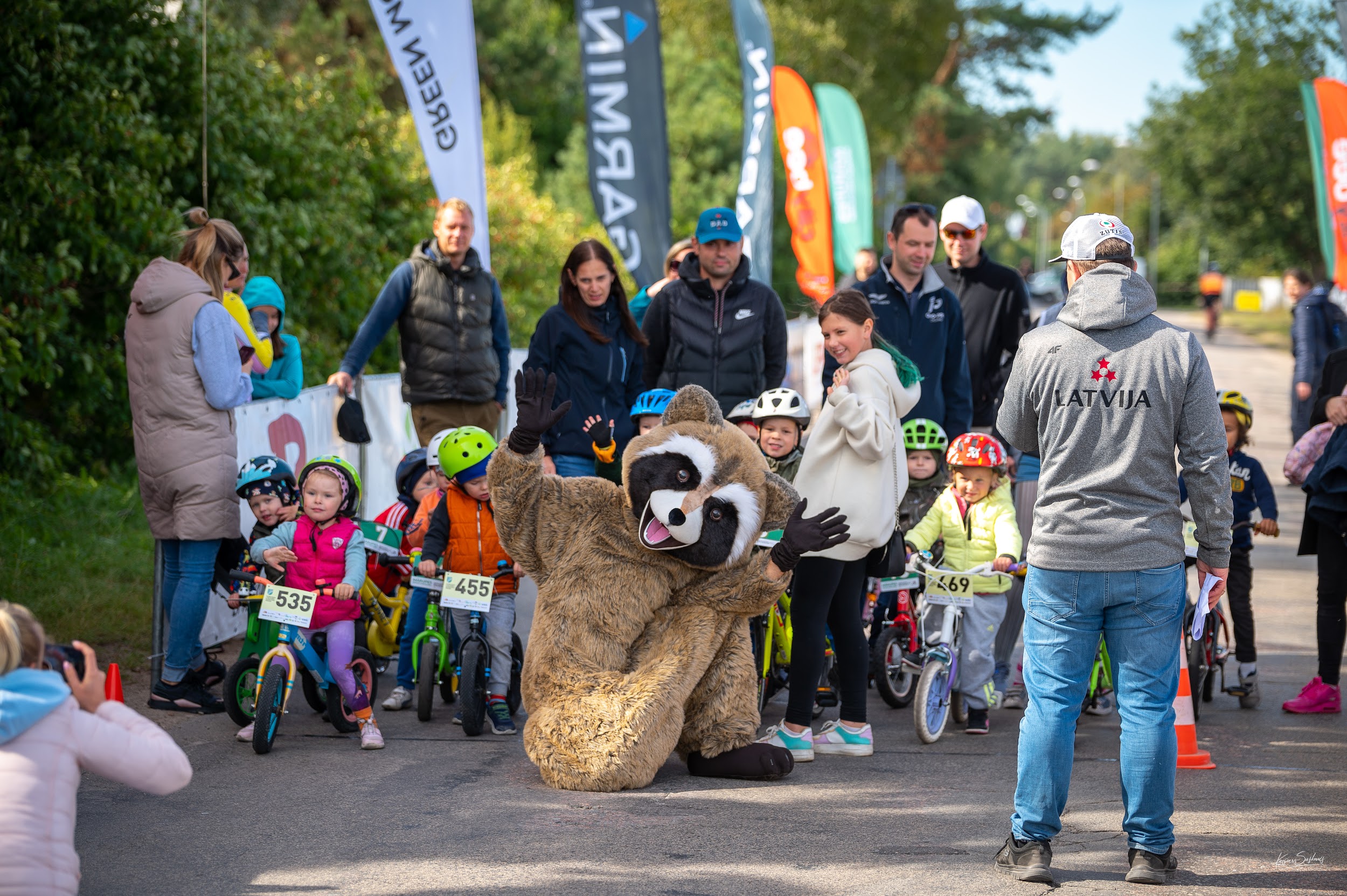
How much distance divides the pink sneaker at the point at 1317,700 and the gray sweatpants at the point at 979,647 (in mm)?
1670

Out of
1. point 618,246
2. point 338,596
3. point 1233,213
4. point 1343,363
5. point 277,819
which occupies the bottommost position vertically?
point 277,819

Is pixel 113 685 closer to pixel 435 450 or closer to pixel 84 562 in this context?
pixel 435 450

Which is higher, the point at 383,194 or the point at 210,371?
the point at 383,194

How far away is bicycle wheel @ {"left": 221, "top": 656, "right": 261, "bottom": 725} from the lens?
20.5ft

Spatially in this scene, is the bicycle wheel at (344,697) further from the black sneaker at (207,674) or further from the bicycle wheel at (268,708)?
the black sneaker at (207,674)

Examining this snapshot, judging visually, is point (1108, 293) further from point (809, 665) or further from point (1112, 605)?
point (809, 665)

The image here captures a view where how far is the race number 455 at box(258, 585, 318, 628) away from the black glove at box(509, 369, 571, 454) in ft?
4.19

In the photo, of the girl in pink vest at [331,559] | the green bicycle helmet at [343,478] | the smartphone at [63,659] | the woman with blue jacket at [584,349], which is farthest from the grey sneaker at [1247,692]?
the smartphone at [63,659]

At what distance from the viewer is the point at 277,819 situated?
519cm

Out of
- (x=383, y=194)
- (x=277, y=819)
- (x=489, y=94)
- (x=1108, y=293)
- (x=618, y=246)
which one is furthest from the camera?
(x=489, y=94)

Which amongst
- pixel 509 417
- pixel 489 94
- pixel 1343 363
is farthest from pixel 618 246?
pixel 489 94

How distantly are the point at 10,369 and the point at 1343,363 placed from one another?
323 inches

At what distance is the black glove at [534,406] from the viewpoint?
559 centimetres

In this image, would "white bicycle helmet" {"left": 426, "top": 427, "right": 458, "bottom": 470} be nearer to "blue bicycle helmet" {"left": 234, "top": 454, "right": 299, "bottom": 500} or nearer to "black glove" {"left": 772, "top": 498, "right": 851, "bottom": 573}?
"blue bicycle helmet" {"left": 234, "top": 454, "right": 299, "bottom": 500}
